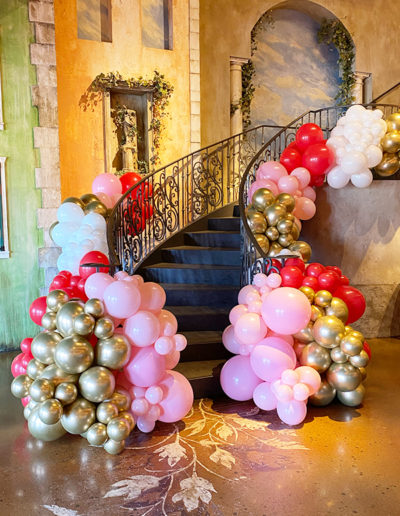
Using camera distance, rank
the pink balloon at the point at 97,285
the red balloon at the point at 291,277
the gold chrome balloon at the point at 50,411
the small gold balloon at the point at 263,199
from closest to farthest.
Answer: the gold chrome balloon at the point at 50,411 < the pink balloon at the point at 97,285 < the red balloon at the point at 291,277 < the small gold balloon at the point at 263,199

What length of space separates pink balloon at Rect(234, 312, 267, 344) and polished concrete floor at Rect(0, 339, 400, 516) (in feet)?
2.11

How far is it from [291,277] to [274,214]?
105cm

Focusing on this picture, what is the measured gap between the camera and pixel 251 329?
3.51m

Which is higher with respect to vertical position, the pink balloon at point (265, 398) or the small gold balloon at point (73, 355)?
the small gold balloon at point (73, 355)

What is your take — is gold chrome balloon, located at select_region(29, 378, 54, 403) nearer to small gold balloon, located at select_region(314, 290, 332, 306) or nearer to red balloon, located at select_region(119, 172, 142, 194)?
small gold balloon, located at select_region(314, 290, 332, 306)

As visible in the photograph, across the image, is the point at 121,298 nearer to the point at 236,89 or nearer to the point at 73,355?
the point at 73,355

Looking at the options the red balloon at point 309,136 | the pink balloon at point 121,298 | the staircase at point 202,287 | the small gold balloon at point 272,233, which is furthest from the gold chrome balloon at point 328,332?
the red balloon at point 309,136

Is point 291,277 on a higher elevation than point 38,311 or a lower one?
higher

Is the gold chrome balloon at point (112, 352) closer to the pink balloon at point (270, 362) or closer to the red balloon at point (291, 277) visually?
the pink balloon at point (270, 362)

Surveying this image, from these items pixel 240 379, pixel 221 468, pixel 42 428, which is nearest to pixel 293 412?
pixel 240 379

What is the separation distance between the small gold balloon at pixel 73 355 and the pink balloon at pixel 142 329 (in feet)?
0.97

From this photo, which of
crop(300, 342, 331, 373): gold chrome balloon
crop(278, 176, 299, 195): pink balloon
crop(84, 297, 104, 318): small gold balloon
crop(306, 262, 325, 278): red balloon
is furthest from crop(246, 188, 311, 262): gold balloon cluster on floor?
crop(84, 297, 104, 318): small gold balloon

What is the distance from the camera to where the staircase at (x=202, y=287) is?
162 inches

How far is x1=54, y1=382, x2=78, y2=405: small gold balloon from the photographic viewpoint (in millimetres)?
2943
